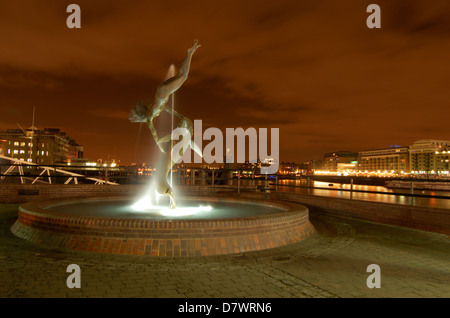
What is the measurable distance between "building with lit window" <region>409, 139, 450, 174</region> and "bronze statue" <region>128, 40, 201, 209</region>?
7225 inches

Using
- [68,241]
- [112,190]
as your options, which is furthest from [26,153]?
[68,241]

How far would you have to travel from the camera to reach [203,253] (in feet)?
20.3

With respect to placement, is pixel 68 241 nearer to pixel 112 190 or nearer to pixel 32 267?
pixel 32 267

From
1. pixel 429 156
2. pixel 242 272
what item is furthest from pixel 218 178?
pixel 429 156

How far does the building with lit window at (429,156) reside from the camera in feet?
557

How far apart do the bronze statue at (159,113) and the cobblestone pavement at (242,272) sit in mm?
3772

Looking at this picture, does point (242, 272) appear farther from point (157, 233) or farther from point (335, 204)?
point (335, 204)

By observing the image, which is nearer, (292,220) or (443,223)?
(292,220)

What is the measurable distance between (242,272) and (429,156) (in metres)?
196

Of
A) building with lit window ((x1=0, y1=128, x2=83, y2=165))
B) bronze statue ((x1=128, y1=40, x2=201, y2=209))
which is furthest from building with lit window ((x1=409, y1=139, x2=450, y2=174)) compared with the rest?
bronze statue ((x1=128, y1=40, x2=201, y2=209))

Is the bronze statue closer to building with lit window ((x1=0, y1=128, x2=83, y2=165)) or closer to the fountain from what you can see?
the fountain

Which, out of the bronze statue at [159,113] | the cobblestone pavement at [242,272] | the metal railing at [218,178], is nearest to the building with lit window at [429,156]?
the metal railing at [218,178]
